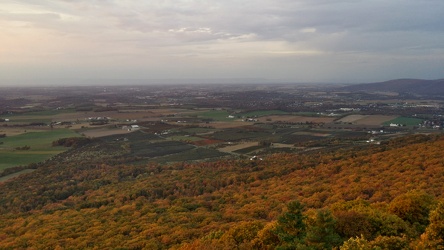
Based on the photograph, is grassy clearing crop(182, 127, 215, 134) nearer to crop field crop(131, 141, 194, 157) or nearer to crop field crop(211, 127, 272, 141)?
crop field crop(211, 127, 272, 141)

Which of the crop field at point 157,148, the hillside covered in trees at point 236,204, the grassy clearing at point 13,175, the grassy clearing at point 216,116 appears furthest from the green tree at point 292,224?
the grassy clearing at point 216,116

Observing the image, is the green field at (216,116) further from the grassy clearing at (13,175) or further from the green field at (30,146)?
the grassy clearing at (13,175)

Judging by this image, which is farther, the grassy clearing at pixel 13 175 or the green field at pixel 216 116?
the green field at pixel 216 116

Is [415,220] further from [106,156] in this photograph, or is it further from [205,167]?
[106,156]

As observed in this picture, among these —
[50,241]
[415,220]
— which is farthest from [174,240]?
[415,220]

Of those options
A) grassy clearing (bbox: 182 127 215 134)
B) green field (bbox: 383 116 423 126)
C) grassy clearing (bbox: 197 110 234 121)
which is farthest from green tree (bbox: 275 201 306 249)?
grassy clearing (bbox: 197 110 234 121)

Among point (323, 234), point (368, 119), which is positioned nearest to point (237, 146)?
point (323, 234)
